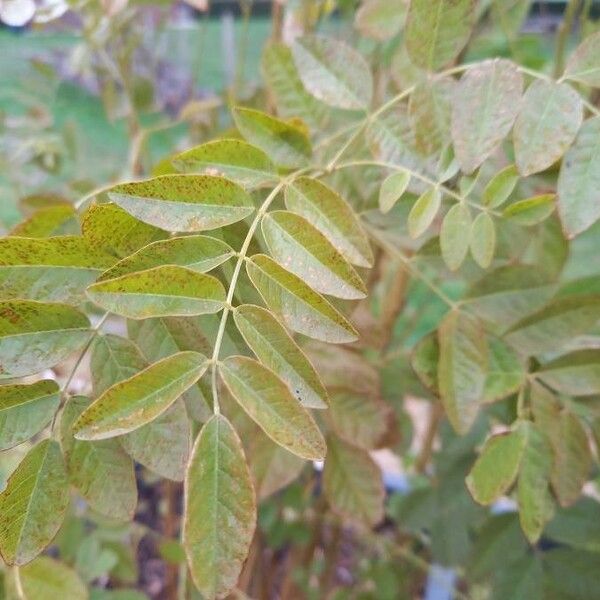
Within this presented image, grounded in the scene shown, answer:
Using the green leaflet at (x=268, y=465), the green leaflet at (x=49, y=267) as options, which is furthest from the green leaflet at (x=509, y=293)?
the green leaflet at (x=49, y=267)

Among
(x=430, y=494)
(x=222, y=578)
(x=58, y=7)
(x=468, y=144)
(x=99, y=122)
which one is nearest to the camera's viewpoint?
(x=222, y=578)

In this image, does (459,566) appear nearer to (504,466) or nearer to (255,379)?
(504,466)

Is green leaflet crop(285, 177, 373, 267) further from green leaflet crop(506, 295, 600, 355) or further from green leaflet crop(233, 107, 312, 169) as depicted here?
green leaflet crop(506, 295, 600, 355)

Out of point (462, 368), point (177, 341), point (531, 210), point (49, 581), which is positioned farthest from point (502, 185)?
point (49, 581)

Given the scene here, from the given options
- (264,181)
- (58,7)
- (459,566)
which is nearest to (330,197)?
(264,181)

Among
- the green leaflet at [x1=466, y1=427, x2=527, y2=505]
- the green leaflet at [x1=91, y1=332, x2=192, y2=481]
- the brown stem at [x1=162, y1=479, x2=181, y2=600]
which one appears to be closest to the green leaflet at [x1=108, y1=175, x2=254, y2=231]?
the green leaflet at [x1=91, y1=332, x2=192, y2=481]

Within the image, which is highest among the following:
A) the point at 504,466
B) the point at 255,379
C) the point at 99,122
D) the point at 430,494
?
the point at 255,379

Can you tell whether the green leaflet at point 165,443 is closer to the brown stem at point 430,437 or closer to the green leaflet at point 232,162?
the green leaflet at point 232,162
